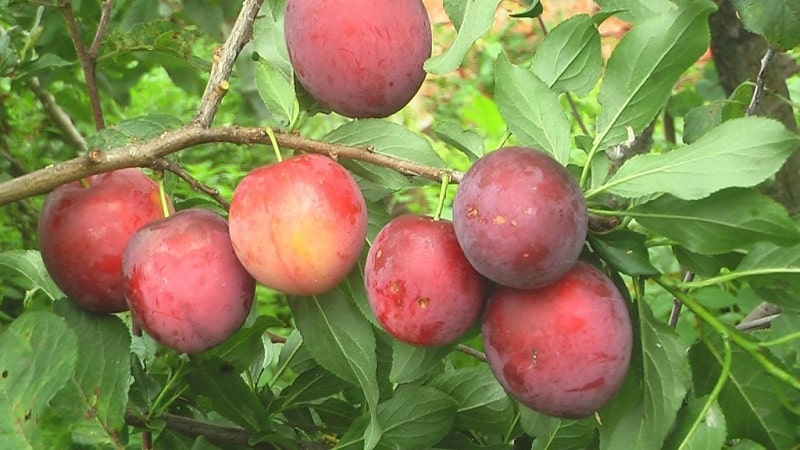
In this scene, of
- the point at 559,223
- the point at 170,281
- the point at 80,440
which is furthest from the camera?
the point at 80,440

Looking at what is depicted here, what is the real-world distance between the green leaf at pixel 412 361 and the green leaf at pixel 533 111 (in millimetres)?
226

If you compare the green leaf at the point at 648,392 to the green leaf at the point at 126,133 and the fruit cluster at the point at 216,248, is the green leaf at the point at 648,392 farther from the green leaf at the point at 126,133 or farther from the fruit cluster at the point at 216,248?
the green leaf at the point at 126,133

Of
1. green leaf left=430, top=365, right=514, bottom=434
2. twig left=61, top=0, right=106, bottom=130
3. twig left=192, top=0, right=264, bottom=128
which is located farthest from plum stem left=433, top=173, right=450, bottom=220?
twig left=61, top=0, right=106, bottom=130

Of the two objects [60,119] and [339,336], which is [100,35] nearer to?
[339,336]

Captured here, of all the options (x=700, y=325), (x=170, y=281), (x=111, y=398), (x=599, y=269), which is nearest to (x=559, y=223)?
(x=599, y=269)

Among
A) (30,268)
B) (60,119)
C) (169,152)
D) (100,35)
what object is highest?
(169,152)

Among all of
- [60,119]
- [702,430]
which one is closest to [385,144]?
[702,430]

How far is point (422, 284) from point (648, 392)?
234 millimetres

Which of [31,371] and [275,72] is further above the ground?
[275,72]

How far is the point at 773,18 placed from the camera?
1130mm

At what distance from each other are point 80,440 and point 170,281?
26 cm

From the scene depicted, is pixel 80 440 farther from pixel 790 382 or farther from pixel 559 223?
pixel 790 382

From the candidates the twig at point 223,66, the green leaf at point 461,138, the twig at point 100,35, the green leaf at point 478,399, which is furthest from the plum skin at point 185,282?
the twig at point 100,35

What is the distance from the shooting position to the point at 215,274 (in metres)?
0.82
